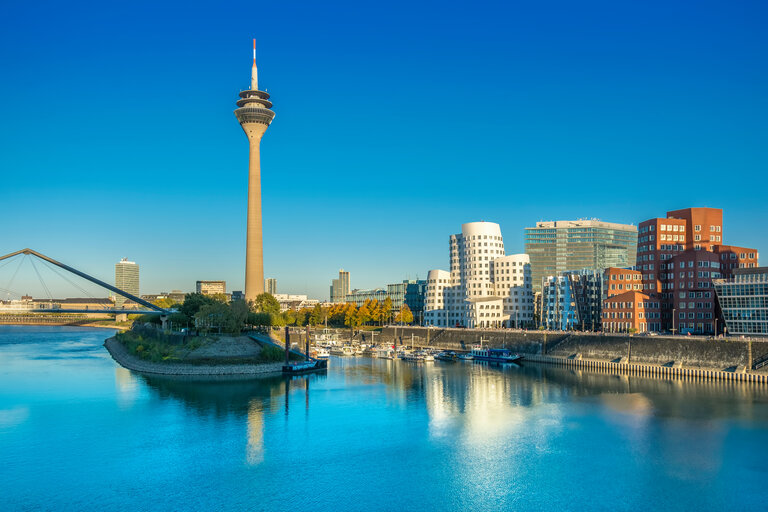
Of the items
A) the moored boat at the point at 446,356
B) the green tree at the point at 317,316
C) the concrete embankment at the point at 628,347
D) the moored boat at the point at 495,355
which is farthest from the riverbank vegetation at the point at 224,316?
the moored boat at the point at 495,355

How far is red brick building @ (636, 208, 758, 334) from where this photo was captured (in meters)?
86.4

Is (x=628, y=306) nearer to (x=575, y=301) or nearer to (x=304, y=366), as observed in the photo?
(x=575, y=301)

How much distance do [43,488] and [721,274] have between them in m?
87.6

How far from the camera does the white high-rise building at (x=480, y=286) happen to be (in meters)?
128

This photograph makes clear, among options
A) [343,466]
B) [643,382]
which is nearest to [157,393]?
[343,466]

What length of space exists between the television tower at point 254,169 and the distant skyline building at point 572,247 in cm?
8643

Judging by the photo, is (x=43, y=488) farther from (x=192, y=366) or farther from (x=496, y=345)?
(x=496, y=345)

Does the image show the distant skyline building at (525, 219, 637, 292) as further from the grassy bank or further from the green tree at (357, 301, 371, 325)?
the grassy bank

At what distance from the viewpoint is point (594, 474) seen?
35.3m

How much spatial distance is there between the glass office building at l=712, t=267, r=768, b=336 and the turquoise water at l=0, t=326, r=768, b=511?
652 inches

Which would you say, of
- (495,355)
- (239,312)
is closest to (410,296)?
(495,355)

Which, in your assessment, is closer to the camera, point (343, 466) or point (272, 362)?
point (343, 466)

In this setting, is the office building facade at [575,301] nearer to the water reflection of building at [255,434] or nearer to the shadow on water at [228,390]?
the shadow on water at [228,390]

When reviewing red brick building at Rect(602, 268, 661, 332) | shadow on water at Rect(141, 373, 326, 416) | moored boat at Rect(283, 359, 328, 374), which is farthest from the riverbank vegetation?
red brick building at Rect(602, 268, 661, 332)
